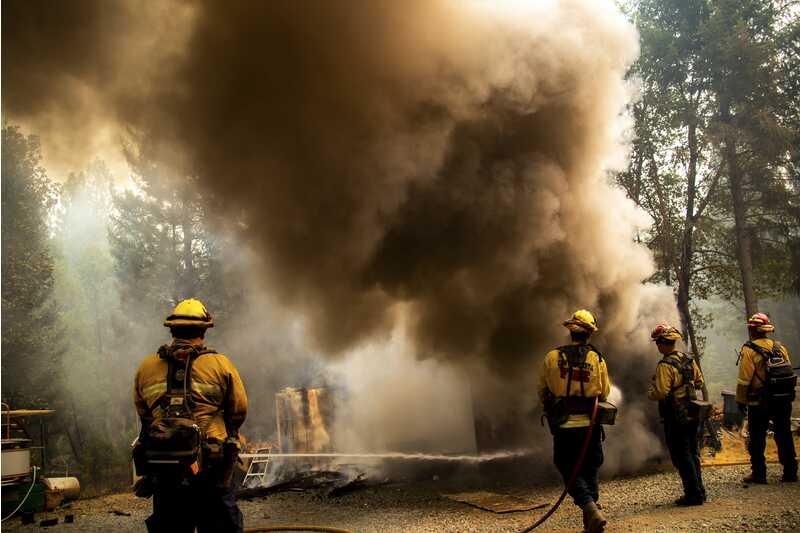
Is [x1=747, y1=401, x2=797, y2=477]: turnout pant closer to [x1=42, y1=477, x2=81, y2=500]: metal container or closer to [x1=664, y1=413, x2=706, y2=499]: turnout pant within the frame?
[x1=664, y1=413, x2=706, y2=499]: turnout pant

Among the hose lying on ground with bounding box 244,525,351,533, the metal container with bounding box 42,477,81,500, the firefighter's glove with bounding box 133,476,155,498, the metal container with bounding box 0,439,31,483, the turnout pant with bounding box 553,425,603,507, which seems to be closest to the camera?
the firefighter's glove with bounding box 133,476,155,498

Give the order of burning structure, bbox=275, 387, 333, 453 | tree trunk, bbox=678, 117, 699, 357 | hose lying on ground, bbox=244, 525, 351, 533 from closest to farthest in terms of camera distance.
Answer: hose lying on ground, bbox=244, 525, 351, 533 < burning structure, bbox=275, 387, 333, 453 < tree trunk, bbox=678, 117, 699, 357

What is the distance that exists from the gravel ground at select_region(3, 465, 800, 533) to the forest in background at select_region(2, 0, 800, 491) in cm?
546

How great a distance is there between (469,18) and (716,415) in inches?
358

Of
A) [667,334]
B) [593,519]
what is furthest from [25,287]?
[593,519]

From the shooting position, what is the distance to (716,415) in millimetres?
11812

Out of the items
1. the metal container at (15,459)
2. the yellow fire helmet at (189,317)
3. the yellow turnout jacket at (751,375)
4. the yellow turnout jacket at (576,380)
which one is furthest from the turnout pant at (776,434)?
the metal container at (15,459)

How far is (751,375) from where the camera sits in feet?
24.0

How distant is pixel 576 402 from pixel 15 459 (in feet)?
29.2

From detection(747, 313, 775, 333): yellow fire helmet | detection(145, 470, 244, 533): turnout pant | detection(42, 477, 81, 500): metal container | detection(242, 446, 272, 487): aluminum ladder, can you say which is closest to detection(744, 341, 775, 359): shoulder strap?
detection(747, 313, 775, 333): yellow fire helmet

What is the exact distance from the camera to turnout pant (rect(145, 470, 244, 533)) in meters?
3.95

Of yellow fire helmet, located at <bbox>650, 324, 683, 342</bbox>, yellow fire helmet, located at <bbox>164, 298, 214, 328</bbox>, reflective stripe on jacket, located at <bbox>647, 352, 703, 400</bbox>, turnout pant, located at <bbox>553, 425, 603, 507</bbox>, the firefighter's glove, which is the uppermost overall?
yellow fire helmet, located at <bbox>164, 298, 214, 328</bbox>

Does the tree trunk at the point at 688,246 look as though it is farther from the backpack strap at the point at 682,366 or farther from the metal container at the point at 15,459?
the metal container at the point at 15,459

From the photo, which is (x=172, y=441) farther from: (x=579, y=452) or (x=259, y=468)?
(x=259, y=468)
